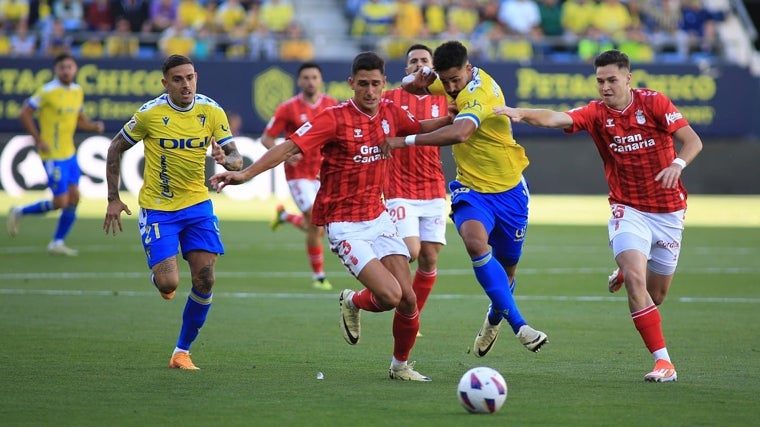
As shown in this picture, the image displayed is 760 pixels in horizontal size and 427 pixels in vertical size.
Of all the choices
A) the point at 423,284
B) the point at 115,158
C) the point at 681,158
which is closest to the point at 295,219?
the point at 423,284

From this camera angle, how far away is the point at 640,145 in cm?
939

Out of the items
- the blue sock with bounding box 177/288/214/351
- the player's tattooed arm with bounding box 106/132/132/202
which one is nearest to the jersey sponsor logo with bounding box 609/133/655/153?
the blue sock with bounding box 177/288/214/351

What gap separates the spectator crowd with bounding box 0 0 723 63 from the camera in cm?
2856

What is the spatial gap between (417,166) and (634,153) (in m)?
2.61

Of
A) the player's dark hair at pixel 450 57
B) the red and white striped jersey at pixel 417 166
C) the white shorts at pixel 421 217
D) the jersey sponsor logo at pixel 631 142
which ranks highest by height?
the player's dark hair at pixel 450 57

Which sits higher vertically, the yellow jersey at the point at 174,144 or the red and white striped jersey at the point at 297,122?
the yellow jersey at the point at 174,144

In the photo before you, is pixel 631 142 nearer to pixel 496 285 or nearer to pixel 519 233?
pixel 519 233

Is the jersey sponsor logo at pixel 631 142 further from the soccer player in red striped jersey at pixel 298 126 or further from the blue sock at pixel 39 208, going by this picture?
the blue sock at pixel 39 208

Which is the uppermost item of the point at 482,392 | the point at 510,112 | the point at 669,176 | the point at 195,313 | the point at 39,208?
the point at 510,112

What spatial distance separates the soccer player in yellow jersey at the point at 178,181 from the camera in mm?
9602

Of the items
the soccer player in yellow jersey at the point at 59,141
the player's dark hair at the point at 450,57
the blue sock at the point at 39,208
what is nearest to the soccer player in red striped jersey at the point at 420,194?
the player's dark hair at the point at 450,57

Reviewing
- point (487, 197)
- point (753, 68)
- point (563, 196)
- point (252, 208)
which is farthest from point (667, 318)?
A: point (753, 68)

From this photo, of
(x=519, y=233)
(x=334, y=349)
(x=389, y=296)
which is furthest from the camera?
(x=334, y=349)

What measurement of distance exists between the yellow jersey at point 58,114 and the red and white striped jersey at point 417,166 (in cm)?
844
